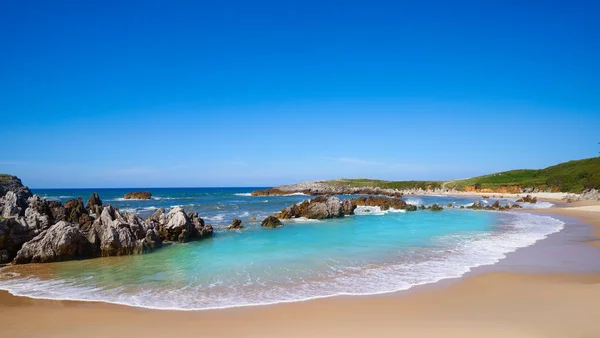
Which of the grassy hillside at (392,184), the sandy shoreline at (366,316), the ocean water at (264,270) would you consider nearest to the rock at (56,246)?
the ocean water at (264,270)

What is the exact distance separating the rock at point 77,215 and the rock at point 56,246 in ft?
21.4

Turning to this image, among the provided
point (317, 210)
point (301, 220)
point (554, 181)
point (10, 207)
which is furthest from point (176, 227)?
point (554, 181)

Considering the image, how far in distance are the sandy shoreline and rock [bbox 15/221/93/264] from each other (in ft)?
17.1

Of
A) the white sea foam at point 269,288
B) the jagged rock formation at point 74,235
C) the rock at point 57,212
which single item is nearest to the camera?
the white sea foam at point 269,288

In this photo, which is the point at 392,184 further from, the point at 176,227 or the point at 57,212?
the point at 57,212

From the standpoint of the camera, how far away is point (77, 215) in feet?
83.8

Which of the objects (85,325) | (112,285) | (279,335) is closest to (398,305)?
(279,335)

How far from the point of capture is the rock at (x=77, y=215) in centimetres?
2273

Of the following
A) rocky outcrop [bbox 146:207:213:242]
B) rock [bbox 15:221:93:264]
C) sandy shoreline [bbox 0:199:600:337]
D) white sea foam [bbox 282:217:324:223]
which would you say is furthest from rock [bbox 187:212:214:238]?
sandy shoreline [bbox 0:199:600:337]

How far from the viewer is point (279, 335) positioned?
7.02 metres

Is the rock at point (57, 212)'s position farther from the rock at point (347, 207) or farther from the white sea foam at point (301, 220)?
the rock at point (347, 207)

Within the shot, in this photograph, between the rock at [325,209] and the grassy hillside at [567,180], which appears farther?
the grassy hillside at [567,180]

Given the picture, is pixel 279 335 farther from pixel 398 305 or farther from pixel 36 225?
pixel 36 225

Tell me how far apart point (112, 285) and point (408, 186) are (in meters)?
113
